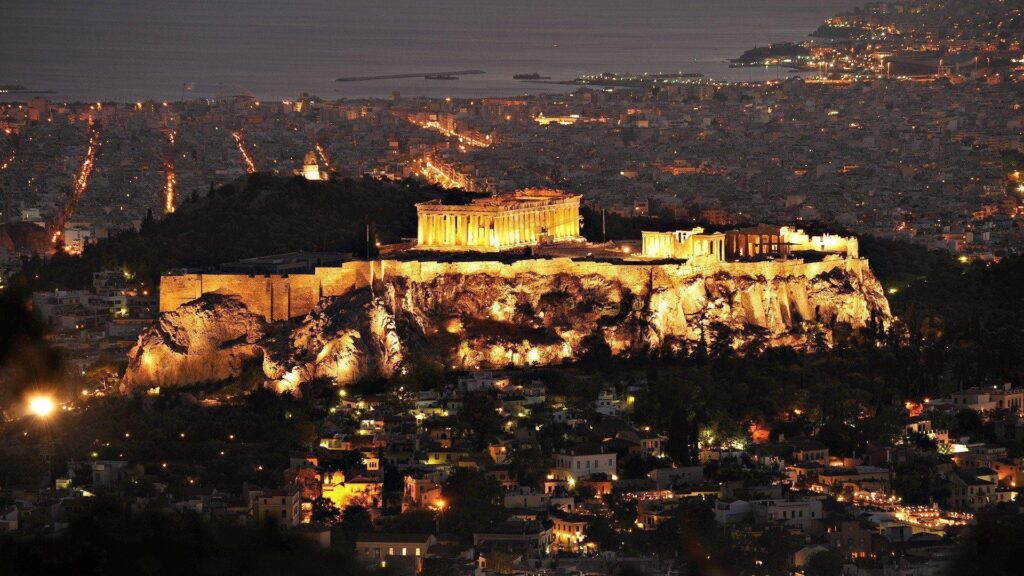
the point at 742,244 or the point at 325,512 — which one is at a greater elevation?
the point at 742,244

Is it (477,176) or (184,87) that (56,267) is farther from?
(184,87)

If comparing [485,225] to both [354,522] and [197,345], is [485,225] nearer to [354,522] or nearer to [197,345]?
[197,345]

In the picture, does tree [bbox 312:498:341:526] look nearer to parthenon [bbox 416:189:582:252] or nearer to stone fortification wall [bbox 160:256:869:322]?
stone fortification wall [bbox 160:256:869:322]

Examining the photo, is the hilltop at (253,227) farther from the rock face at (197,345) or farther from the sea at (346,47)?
the sea at (346,47)

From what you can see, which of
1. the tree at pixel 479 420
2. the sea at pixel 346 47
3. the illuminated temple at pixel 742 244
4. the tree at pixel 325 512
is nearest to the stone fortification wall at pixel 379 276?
the illuminated temple at pixel 742 244

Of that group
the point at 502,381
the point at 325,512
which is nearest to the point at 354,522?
the point at 325,512

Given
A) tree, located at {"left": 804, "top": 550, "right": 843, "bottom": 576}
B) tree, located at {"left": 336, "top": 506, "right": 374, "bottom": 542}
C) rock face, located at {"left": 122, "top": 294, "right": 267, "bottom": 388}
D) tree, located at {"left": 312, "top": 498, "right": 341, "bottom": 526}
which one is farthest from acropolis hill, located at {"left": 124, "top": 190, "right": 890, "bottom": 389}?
tree, located at {"left": 804, "top": 550, "right": 843, "bottom": 576}
